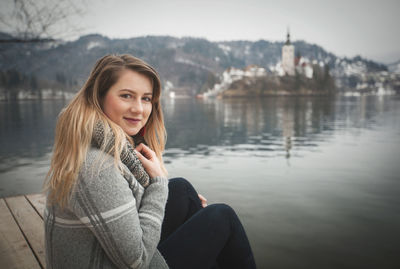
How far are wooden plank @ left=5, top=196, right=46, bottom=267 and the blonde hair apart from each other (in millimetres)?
1546

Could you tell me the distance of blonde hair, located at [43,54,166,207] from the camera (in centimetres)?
151

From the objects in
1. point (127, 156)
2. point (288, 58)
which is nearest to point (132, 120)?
point (127, 156)

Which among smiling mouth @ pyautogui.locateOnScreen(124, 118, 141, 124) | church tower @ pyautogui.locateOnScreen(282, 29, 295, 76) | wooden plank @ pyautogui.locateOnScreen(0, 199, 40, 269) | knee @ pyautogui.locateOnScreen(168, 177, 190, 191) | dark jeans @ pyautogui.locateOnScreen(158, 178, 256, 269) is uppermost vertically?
church tower @ pyautogui.locateOnScreen(282, 29, 295, 76)

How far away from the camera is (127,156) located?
1734 mm

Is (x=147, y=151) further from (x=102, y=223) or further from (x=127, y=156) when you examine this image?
(x=102, y=223)

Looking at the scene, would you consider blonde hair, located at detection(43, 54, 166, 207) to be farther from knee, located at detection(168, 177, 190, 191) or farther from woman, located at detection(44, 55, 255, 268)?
knee, located at detection(168, 177, 190, 191)

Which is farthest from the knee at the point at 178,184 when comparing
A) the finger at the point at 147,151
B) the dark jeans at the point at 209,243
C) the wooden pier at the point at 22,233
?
the wooden pier at the point at 22,233

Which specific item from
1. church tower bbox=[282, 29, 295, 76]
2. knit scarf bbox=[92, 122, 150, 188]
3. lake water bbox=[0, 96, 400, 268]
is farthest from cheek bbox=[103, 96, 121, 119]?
church tower bbox=[282, 29, 295, 76]

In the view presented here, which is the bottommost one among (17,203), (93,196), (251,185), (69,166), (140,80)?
(251,185)

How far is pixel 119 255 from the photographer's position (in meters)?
1.52

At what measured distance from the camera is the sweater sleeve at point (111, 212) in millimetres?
1450

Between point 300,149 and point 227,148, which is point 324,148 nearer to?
point 300,149

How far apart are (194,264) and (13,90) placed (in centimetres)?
11960

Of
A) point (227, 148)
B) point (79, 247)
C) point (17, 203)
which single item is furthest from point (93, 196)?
point (227, 148)
